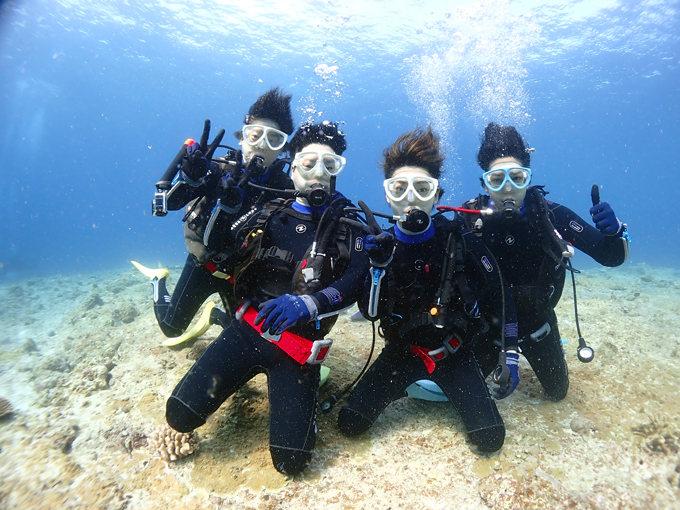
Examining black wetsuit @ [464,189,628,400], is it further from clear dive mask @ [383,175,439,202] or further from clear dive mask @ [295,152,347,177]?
clear dive mask @ [295,152,347,177]

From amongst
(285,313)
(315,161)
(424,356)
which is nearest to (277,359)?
(285,313)

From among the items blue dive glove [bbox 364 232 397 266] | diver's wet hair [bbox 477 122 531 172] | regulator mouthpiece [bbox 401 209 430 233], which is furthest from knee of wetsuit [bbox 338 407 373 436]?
diver's wet hair [bbox 477 122 531 172]

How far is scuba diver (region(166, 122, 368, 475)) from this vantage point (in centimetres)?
277

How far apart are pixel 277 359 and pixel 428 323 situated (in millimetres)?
1443

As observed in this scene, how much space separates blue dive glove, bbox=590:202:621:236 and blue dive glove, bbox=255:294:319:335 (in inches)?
118

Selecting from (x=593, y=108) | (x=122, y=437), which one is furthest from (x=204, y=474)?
(x=593, y=108)

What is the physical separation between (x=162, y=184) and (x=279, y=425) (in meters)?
2.35

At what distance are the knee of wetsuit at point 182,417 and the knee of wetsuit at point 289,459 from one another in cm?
74

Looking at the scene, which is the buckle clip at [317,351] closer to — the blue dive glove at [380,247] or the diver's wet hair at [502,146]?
the blue dive glove at [380,247]

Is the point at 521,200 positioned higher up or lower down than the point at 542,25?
lower down

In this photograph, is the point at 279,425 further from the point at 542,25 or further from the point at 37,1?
the point at 37,1

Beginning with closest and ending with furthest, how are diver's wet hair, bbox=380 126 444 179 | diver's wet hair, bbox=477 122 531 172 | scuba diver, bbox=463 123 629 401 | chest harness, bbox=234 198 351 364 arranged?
chest harness, bbox=234 198 351 364, diver's wet hair, bbox=380 126 444 179, scuba diver, bbox=463 123 629 401, diver's wet hair, bbox=477 122 531 172

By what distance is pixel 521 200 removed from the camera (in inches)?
153

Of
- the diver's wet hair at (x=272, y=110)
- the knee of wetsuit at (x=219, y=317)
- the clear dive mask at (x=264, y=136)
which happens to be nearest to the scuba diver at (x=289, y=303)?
the clear dive mask at (x=264, y=136)
